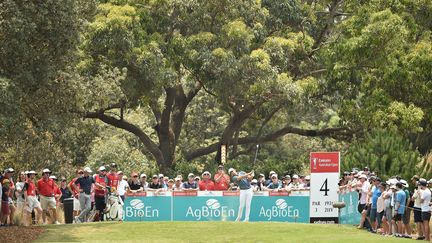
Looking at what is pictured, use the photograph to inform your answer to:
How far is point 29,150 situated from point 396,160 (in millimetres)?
14668

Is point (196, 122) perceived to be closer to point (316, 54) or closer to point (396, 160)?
point (316, 54)

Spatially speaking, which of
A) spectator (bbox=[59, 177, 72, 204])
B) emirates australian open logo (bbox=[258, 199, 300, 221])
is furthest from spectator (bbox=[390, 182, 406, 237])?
spectator (bbox=[59, 177, 72, 204])

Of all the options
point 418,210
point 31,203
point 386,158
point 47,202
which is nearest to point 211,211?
point 47,202

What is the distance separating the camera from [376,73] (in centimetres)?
4322

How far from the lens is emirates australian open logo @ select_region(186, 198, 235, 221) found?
3266cm

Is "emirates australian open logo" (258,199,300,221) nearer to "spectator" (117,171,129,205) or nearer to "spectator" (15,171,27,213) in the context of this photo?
"spectator" (117,171,129,205)

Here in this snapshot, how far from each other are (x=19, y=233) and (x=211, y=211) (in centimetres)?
688

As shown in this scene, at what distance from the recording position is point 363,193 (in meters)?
28.4

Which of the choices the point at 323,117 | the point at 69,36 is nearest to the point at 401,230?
the point at 69,36

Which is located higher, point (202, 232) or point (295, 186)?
point (295, 186)

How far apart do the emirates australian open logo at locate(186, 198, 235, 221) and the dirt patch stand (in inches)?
211

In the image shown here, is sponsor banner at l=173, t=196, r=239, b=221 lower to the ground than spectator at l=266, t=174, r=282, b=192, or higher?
lower

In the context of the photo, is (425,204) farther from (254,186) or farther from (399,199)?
(254,186)

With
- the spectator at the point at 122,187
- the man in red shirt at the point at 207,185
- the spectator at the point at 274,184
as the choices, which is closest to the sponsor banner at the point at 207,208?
the man in red shirt at the point at 207,185
